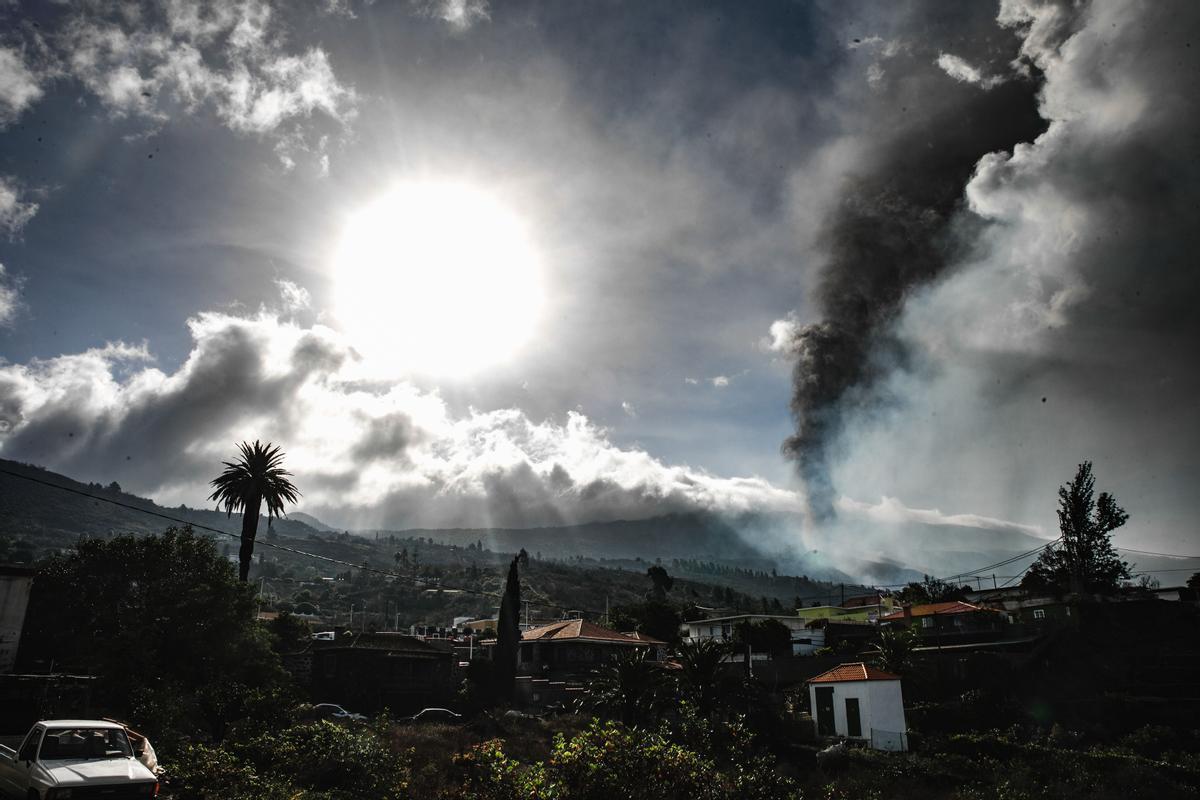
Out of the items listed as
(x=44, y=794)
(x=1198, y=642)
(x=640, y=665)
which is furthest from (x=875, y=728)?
(x=44, y=794)

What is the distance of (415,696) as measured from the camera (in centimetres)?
5391

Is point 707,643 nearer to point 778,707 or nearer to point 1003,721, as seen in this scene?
point 778,707

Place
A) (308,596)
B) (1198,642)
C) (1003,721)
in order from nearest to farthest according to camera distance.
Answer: (1003,721) < (1198,642) < (308,596)

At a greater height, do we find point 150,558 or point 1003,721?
point 150,558

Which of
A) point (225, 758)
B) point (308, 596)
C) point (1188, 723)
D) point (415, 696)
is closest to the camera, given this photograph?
point (225, 758)

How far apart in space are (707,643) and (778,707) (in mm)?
11472

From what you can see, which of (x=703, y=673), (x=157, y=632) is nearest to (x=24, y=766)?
(x=157, y=632)

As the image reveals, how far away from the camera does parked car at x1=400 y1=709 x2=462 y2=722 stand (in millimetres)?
48716

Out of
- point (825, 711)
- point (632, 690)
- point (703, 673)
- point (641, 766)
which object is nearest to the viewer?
point (641, 766)

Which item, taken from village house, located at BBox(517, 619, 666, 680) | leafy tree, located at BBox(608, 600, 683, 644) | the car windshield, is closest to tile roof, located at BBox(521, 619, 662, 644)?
village house, located at BBox(517, 619, 666, 680)

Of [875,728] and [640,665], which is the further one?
[875,728]

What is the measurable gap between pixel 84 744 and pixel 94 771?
1.20 m

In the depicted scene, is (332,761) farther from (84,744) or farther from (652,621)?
(652,621)

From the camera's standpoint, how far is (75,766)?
1330 cm
